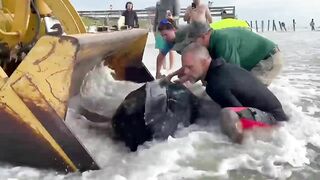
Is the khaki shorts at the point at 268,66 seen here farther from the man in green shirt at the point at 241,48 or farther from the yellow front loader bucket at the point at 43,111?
the yellow front loader bucket at the point at 43,111

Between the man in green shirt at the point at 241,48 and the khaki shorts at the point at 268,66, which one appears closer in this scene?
the man in green shirt at the point at 241,48

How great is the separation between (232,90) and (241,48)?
3.92 ft

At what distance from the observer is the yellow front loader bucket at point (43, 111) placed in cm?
333

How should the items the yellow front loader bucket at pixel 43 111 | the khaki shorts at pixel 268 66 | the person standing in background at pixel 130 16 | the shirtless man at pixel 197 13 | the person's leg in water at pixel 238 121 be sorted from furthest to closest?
the person standing in background at pixel 130 16 < the shirtless man at pixel 197 13 < the khaki shorts at pixel 268 66 < the person's leg in water at pixel 238 121 < the yellow front loader bucket at pixel 43 111

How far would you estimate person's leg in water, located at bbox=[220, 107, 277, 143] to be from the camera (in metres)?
4.01

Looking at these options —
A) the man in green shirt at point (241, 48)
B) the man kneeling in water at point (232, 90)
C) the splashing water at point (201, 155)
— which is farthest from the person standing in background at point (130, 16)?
the man kneeling in water at point (232, 90)

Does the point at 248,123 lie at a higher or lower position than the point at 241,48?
lower

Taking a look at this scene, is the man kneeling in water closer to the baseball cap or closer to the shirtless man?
the baseball cap

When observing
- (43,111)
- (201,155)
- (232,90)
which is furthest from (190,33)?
(43,111)

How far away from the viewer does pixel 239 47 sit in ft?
17.3

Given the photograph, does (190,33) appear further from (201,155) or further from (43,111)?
(43,111)

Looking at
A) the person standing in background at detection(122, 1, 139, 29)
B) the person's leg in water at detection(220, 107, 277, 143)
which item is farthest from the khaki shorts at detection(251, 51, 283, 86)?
the person standing in background at detection(122, 1, 139, 29)

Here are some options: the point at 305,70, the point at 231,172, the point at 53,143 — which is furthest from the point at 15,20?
the point at 305,70

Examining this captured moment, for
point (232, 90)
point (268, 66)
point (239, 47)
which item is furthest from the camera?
point (268, 66)
